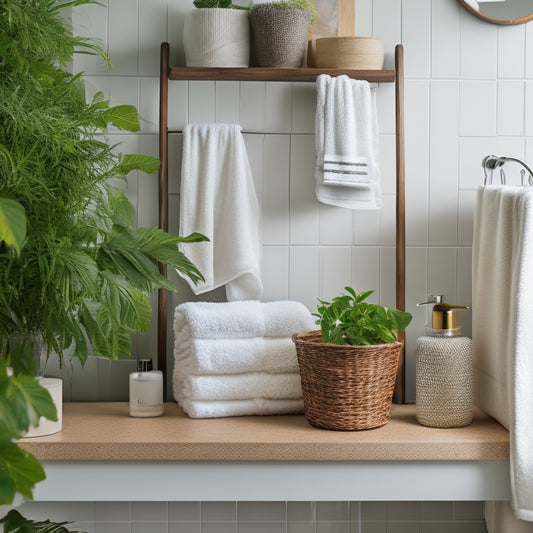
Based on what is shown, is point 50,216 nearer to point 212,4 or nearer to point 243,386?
point 243,386

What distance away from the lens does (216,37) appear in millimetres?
1818

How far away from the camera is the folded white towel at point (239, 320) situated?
1.69 metres

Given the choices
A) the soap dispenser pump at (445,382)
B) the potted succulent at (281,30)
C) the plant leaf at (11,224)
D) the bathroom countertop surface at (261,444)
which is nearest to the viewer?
the plant leaf at (11,224)

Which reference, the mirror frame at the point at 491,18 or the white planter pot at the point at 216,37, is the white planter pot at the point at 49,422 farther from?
the mirror frame at the point at 491,18

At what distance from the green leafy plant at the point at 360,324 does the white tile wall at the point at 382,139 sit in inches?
12.7

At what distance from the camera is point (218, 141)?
1.88 meters

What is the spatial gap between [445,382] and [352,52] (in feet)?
2.61

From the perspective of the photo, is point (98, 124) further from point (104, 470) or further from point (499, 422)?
point (499, 422)

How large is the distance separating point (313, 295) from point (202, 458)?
1.94 feet

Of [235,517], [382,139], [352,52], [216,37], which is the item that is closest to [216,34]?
[216,37]

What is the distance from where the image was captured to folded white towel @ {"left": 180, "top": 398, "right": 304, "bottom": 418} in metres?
1.71

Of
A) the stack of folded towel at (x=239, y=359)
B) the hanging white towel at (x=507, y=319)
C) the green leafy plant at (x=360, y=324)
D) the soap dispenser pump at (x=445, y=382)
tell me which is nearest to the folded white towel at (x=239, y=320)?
the stack of folded towel at (x=239, y=359)

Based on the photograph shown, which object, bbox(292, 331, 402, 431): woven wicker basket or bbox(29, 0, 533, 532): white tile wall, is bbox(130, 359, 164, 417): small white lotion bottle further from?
bbox(292, 331, 402, 431): woven wicker basket

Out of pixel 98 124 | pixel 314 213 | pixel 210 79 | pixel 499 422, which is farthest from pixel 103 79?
pixel 499 422
